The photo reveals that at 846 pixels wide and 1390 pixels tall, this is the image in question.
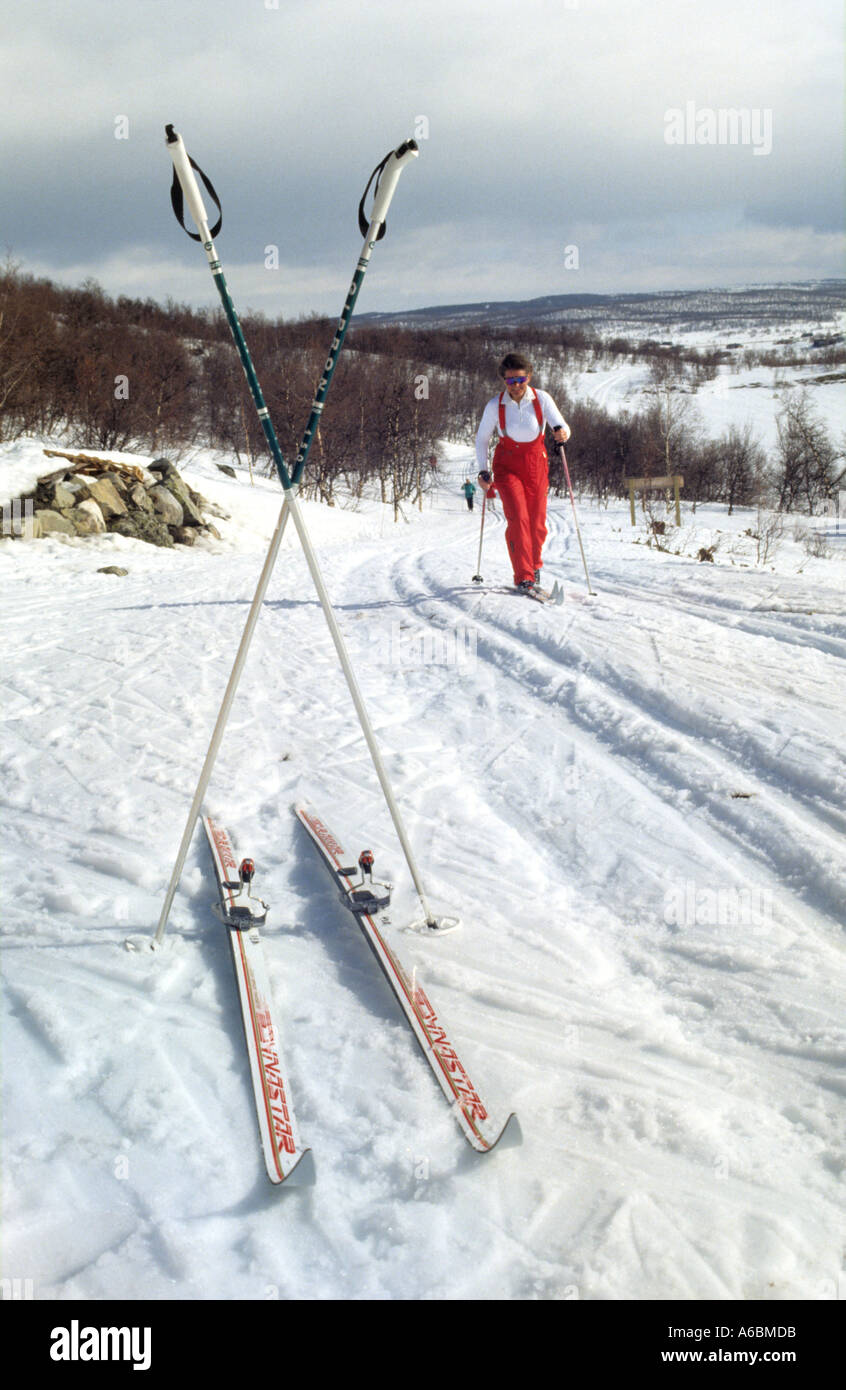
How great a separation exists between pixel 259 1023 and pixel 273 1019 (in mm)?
45

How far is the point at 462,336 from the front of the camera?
91312 millimetres

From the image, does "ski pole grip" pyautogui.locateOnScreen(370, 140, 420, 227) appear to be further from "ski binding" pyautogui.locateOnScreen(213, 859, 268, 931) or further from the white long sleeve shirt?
the white long sleeve shirt

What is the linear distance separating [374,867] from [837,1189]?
6.29 ft

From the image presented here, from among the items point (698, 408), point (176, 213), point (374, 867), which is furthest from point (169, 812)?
point (698, 408)

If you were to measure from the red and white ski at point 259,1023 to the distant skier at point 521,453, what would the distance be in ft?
17.5

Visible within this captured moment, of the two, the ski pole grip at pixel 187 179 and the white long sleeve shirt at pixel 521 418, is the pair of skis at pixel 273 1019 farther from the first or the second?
the white long sleeve shirt at pixel 521 418

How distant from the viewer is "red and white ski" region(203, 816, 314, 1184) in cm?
189

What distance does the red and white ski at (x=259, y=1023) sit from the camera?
1.89 meters

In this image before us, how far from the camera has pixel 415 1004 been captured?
243cm

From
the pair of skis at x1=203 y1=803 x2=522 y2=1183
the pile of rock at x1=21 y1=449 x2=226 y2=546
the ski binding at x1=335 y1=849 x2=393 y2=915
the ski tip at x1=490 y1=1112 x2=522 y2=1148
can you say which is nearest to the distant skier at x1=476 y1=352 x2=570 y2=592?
the pair of skis at x1=203 y1=803 x2=522 y2=1183

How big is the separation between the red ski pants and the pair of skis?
513 cm

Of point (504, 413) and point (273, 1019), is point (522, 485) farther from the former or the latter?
point (273, 1019)

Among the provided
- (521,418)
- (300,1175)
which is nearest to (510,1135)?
(300,1175)
